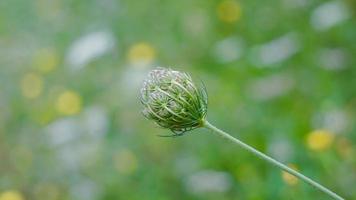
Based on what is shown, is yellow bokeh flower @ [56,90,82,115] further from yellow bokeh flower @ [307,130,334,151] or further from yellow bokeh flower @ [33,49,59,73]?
yellow bokeh flower @ [307,130,334,151]

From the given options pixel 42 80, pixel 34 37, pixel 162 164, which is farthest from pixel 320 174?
pixel 34 37

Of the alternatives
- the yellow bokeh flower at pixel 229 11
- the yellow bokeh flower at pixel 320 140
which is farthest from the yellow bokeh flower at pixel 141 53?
the yellow bokeh flower at pixel 320 140

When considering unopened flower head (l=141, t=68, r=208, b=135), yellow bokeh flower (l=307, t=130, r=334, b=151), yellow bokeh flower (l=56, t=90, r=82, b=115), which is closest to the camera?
unopened flower head (l=141, t=68, r=208, b=135)

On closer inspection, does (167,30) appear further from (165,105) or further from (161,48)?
(165,105)

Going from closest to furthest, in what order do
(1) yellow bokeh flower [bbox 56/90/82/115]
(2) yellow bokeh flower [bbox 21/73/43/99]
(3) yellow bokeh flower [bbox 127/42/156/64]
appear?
Result: (1) yellow bokeh flower [bbox 56/90/82/115] → (3) yellow bokeh flower [bbox 127/42/156/64] → (2) yellow bokeh flower [bbox 21/73/43/99]

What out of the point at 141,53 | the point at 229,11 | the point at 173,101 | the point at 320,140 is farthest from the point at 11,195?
the point at 173,101

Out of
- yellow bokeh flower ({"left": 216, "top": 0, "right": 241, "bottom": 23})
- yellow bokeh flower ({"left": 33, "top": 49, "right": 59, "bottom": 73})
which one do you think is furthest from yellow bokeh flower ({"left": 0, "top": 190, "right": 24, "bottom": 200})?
yellow bokeh flower ({"left": 216, "top": 0, "right": 241, "bottom": 23})
